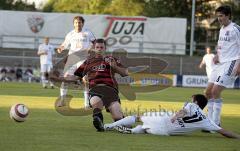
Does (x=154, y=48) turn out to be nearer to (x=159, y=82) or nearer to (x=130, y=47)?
(x=130, y=47)

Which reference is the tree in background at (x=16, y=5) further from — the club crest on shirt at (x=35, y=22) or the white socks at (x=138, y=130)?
the white socks at (x=138, y=130)

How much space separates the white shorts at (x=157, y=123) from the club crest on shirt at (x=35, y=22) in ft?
113

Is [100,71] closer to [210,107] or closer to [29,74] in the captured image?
[210,107]

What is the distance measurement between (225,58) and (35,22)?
33585 mm

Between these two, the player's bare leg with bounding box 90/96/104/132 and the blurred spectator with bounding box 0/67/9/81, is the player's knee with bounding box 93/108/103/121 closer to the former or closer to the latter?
the player's bare leg with bounding box 90/96/104/132

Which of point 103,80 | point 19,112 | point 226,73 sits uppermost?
point 226,73

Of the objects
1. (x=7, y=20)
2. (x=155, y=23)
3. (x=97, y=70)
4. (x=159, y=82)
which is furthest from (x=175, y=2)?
(x=97, y=70)

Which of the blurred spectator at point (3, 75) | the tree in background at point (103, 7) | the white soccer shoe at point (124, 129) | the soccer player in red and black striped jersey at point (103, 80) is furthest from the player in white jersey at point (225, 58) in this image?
the tree in background at point (103, 7)

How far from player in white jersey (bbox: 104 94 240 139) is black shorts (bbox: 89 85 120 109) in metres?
0.75

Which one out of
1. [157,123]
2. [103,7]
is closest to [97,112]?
[157,123]

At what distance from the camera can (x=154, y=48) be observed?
47.1m

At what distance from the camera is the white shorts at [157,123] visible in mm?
12234

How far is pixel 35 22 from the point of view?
152 ft

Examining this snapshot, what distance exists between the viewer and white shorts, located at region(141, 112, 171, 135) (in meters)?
12.2
